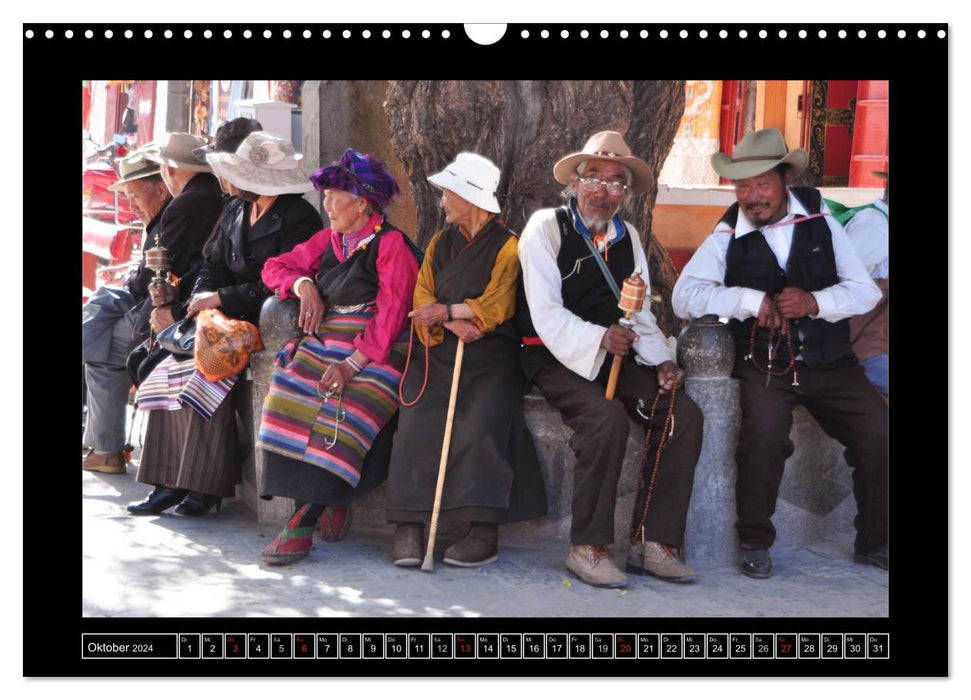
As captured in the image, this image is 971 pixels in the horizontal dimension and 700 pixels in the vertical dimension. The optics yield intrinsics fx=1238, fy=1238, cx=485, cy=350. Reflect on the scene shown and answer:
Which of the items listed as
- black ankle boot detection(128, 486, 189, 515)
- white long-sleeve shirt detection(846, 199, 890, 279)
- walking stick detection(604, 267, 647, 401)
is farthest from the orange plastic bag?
white long-sleeve shirt detection(846, 199, 890, 279)

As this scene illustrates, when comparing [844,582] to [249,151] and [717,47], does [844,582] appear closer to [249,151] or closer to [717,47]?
[717,47]

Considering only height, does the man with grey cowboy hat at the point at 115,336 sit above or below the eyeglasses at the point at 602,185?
below

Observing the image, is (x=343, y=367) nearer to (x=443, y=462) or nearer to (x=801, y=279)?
(x=443, y=462)

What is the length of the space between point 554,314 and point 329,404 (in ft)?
3.57

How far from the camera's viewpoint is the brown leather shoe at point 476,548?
17.7ft

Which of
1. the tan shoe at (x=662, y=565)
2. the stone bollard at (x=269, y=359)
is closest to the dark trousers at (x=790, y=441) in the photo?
the tan shoe at (x=662, y=565)

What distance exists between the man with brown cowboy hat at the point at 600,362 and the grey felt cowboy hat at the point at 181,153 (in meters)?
2.12

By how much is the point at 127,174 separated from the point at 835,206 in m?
3.80

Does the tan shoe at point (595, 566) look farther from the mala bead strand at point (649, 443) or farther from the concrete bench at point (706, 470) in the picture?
the concrete bench at point (706, 470)

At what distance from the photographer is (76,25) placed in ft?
12.0

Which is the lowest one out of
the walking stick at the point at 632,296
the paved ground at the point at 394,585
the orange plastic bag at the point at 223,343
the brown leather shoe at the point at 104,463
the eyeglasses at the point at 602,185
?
the paved ground at the point at 394,585

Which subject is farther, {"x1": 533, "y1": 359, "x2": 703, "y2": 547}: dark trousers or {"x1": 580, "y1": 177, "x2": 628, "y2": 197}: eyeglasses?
{"x1": 580, "y1": 177, "x2": 628, "y2": 197}: eyeglasses

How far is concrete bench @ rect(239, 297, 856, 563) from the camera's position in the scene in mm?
5473

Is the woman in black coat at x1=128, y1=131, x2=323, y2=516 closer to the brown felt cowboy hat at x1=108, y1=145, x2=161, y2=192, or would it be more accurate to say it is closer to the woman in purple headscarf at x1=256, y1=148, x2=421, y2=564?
the woman in purple headscarf at x1=256, y1=148, x2=421, y2=564
